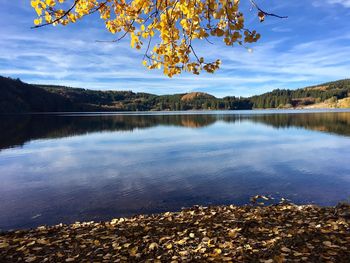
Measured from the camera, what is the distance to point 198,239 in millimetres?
11164

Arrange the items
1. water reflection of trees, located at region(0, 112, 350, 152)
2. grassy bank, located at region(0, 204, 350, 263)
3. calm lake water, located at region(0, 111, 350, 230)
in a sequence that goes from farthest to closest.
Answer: water reflection of trees, located at region(0, 112, 350, 152) < calm lake water, located at region(0, 111, 350, 230) < grassy bank, located at region(0, 204, 350, 263)

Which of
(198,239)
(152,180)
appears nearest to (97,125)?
(152,180)

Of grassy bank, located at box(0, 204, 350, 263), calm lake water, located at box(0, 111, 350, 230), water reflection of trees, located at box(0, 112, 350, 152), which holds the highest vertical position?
grassy bank, located at box(0, 204, 350, 263)

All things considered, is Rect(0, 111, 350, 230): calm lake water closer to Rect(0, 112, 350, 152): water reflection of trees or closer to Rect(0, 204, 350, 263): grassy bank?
Rect(0, 204, 350, 263): grassy bank

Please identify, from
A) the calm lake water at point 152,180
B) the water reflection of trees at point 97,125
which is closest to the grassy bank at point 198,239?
the calm lake water at point 152,180

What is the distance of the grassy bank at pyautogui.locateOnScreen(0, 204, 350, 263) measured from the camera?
9.46 m

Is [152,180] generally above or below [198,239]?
below

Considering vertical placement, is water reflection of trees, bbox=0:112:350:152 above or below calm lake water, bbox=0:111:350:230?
above

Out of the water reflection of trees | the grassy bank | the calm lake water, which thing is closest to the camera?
the grassy bank

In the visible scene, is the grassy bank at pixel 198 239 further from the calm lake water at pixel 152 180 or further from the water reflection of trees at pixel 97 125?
the water reflection of trees at pixel 97 125

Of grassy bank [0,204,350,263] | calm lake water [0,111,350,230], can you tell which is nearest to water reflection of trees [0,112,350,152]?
calm lake water [0,111,350,230]

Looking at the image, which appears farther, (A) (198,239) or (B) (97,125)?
(B) (97,125)

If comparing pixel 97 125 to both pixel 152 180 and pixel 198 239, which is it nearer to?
pixel 152 180

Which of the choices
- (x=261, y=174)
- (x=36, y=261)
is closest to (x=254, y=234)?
(x=36, y=261)
